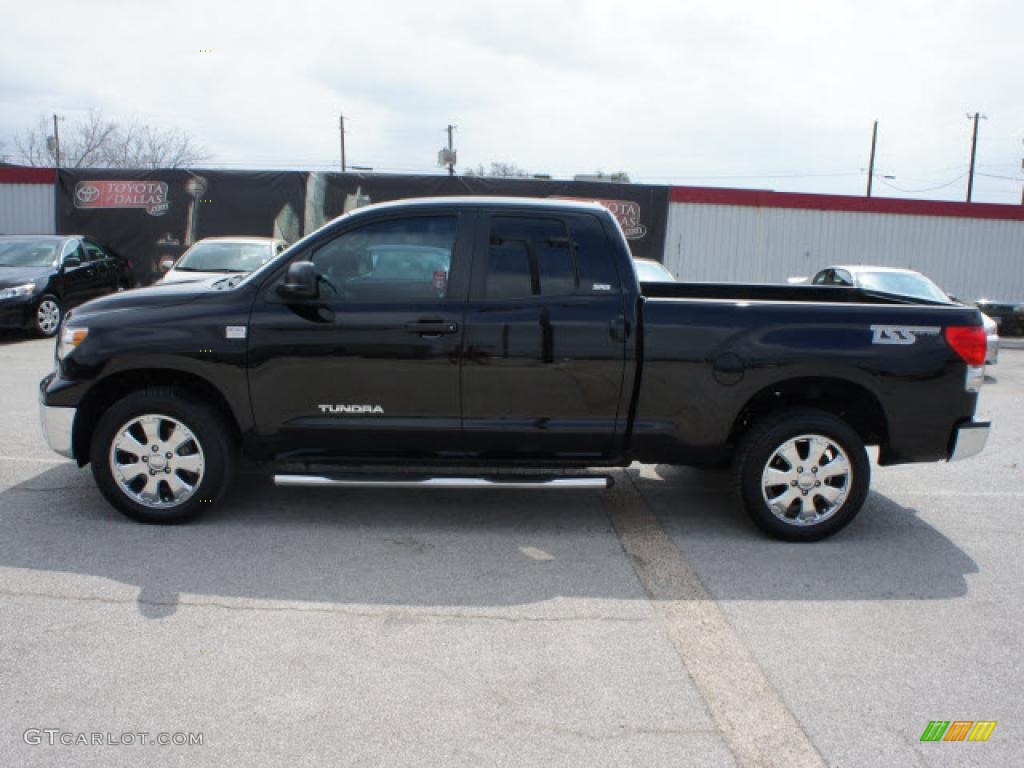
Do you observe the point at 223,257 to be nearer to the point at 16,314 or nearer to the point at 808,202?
the point at 16,314

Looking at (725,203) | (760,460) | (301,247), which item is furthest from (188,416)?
(725,203)

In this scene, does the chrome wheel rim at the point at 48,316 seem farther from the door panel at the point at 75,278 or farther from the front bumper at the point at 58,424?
the front bumper at the point at 58,424

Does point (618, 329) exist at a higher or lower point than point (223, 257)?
lower

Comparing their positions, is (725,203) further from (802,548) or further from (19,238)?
(802,548)

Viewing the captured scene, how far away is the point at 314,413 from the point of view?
15.7 ft

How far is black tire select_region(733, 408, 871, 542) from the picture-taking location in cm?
482

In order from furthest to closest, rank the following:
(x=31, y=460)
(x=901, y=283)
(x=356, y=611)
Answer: (x=901, y=283), (x=31, y=460), (x=356, y=611)

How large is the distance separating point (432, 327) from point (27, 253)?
11547 millimetres

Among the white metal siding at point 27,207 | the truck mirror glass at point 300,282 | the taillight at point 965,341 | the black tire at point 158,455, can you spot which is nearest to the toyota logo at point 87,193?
the white metal siding at point 27,207

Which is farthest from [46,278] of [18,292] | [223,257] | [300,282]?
[300,282]

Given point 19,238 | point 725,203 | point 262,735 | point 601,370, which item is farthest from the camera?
point 725,203

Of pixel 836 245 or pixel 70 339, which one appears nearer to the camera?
pixel 70 339

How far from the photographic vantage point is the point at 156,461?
4793 mm

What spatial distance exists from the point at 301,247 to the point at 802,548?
11.0 ft
